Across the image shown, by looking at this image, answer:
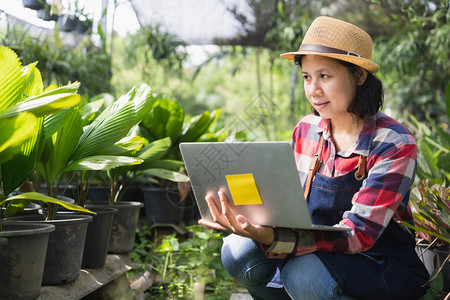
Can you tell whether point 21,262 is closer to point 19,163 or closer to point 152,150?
point 19,163

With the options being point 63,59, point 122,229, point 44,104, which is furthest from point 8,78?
point 63,59

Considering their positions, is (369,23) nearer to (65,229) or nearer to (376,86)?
(376,86)

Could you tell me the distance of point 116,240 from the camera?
2.12 metres

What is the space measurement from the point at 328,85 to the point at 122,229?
118 cm

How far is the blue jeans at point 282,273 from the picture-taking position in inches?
50.3

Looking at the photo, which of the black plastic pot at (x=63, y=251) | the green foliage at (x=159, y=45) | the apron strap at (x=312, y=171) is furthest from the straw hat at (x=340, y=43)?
the green foliage at (x=159, y=45)

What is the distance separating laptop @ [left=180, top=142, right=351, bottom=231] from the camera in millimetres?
1189

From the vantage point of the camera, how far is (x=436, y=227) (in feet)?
4.83

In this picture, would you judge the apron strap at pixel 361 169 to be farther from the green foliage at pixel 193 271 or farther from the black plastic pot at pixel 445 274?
the green foliage at pixel 193 271

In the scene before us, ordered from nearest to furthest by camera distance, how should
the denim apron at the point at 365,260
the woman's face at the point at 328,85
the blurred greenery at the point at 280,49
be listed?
1. the denim apron at the point at 365,260
2. the woman's face at the point at 328,85
3. the blurred greenery at the point at 280,49

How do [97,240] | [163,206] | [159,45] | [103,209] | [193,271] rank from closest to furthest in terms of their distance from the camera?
1. [97,240]
2. [103,209]
3. [193,271]
4. [163,206]
5. [159,45]

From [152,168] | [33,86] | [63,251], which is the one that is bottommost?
[63,251]

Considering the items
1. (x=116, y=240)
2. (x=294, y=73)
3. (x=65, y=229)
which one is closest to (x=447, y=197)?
(x=65, y=229)

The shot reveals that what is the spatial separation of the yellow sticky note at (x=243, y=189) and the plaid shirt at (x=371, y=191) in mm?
134
